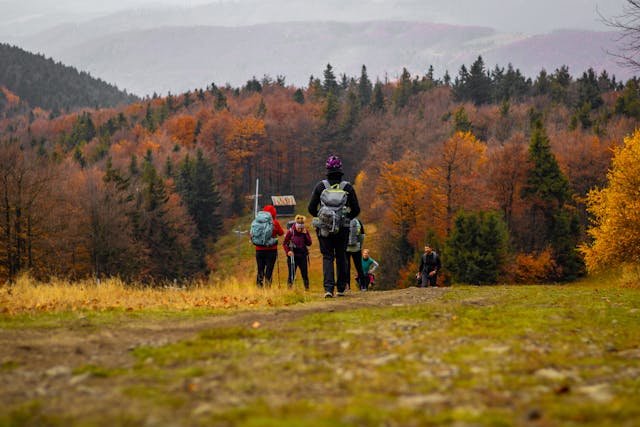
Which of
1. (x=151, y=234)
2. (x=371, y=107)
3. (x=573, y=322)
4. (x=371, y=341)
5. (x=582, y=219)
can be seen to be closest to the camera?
(x=371, y=341)

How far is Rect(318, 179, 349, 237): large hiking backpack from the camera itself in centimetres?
1212

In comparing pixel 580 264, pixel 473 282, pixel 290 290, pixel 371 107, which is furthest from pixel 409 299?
pixel 371 107

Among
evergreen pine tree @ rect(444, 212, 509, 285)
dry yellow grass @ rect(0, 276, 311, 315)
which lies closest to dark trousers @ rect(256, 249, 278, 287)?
dry yellow grass @ rect(0, 276, 311, 315)

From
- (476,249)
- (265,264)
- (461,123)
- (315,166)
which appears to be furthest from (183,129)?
(265,264)

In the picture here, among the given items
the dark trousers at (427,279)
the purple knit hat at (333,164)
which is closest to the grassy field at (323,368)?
the purple knit hat at (333,164)

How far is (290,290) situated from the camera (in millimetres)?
12969

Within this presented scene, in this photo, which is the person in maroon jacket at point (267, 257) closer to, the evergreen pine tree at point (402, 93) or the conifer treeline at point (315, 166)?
the conifer treeline at point (315, 166)

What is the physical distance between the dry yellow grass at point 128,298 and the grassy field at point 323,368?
38.3 inches

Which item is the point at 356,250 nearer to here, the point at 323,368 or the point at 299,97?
the point at 323,368

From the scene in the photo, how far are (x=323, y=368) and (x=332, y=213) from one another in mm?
6866

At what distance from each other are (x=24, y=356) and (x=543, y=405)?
4.71 meters

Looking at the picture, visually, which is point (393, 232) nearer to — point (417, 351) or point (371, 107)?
point (417, 351)

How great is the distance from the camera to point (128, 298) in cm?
1166

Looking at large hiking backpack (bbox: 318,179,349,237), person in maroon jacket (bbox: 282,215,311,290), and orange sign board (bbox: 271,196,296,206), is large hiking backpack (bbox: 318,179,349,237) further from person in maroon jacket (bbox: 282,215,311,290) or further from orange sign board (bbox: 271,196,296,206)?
orange sign board (bbox: 271,196,296,206)
